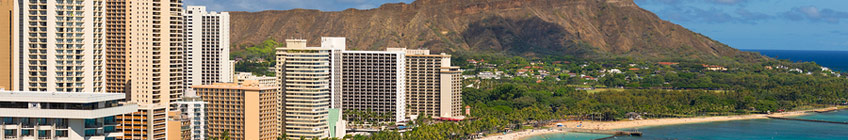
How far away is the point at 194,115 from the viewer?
291ft

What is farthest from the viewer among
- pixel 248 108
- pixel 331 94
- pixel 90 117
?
pixel 331 94

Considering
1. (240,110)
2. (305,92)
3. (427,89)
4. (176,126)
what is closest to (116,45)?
(176,126)

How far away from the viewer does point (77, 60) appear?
228 ft

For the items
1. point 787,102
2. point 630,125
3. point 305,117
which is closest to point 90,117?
point 305,117

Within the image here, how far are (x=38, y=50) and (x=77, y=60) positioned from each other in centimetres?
248

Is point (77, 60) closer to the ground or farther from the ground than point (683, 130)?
farther from the ground

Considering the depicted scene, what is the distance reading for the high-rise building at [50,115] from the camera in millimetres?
47125

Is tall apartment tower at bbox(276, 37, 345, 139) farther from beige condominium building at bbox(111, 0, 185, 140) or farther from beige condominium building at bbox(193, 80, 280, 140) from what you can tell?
beige condominium building at bbox(111, 0, 185, 140)

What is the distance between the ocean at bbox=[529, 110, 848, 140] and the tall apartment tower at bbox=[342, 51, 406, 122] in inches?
671

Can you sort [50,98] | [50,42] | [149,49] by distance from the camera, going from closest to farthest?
[50,98] → [50,42] → [149,49]

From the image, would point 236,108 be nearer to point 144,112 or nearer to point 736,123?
point 144,112

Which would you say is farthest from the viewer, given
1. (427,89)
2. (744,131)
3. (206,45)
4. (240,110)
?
(744,131)

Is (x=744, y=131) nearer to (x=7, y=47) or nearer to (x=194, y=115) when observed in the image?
(x=194, y=115)

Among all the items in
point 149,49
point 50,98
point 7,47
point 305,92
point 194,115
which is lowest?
point 194,115
